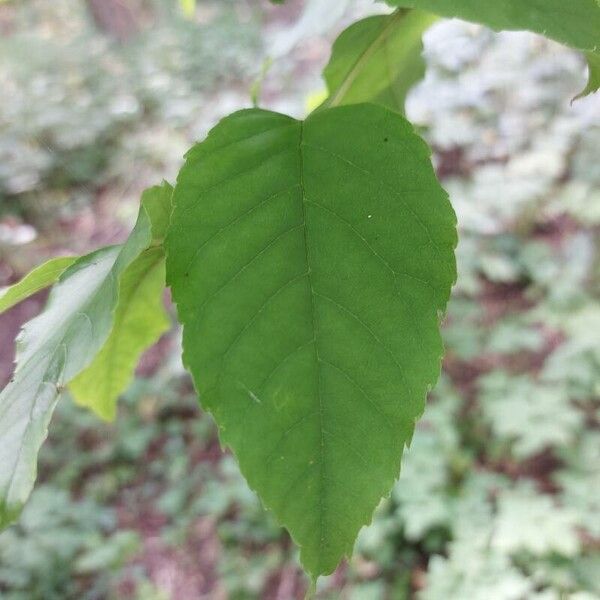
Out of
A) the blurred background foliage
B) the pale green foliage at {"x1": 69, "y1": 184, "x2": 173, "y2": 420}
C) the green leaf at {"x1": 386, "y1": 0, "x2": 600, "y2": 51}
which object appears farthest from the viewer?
the blurred background foliage

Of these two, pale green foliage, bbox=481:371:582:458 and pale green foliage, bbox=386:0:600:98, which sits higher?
pale green foliage, bbox=481:371:582:458

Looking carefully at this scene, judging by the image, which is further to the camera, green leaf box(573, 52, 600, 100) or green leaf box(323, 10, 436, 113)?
green leaf box(323, 10, 436, 113)

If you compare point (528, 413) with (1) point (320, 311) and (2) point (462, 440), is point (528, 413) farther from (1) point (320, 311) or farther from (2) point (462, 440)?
(1) point (320, 311)

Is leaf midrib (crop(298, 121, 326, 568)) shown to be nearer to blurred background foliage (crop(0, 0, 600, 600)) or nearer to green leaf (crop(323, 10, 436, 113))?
green leaf (crop(323, 10, 436, 113))

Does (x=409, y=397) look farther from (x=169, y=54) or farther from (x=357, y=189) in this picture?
(x=169, y=54)

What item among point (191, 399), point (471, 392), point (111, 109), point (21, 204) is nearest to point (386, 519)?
point (471, 392)

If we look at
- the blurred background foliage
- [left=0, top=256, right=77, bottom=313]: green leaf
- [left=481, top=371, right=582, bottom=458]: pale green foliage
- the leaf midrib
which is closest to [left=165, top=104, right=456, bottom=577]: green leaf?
the leaf midrib

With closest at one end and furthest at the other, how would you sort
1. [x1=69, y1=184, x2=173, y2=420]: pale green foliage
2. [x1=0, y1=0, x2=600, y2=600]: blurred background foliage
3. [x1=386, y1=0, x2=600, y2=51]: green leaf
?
[x1=386, y1=0, x2=600, y2=51]: green leaf, [x1=69, y1=184, x2=173, y2=420]: pale green foliage, [x1=0, y1=0, x2=600, y2=600]: blurred background foliage

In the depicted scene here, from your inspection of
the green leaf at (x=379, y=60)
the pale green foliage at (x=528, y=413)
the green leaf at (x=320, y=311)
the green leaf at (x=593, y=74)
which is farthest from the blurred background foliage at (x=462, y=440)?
the green leaf at (x=320, y=311)
